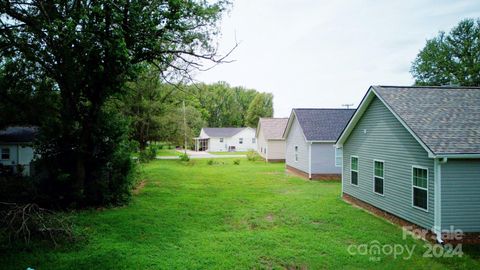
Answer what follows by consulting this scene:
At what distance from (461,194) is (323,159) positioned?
39.9ft

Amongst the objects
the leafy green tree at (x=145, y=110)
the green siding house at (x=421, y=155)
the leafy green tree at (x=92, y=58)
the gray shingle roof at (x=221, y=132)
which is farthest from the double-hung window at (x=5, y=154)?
the gray shingle roof at (x=221, y=132)

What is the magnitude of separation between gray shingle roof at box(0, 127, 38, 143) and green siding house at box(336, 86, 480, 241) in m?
19.9

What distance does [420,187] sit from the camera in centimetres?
880

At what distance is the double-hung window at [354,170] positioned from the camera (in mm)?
13100

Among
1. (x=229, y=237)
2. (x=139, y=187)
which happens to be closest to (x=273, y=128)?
(x=139, y=187)

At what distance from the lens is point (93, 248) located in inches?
293

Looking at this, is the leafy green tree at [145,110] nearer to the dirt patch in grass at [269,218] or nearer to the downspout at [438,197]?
the dirt patch in grass at [269,218]

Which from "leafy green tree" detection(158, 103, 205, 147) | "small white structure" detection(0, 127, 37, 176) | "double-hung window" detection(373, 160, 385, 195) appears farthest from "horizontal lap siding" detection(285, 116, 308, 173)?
"small white structure" detection(0, 127, 37, 176)

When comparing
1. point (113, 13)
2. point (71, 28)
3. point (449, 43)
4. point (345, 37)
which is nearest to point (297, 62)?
point (345, 37)

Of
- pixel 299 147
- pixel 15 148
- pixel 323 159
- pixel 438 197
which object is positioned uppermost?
pixel 299 147

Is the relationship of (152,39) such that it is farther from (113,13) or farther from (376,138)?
(376,138)

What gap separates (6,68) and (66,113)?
121 inches

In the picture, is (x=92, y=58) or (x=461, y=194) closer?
(x=461, y=194)

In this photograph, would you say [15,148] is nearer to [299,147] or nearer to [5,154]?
[5,154]
